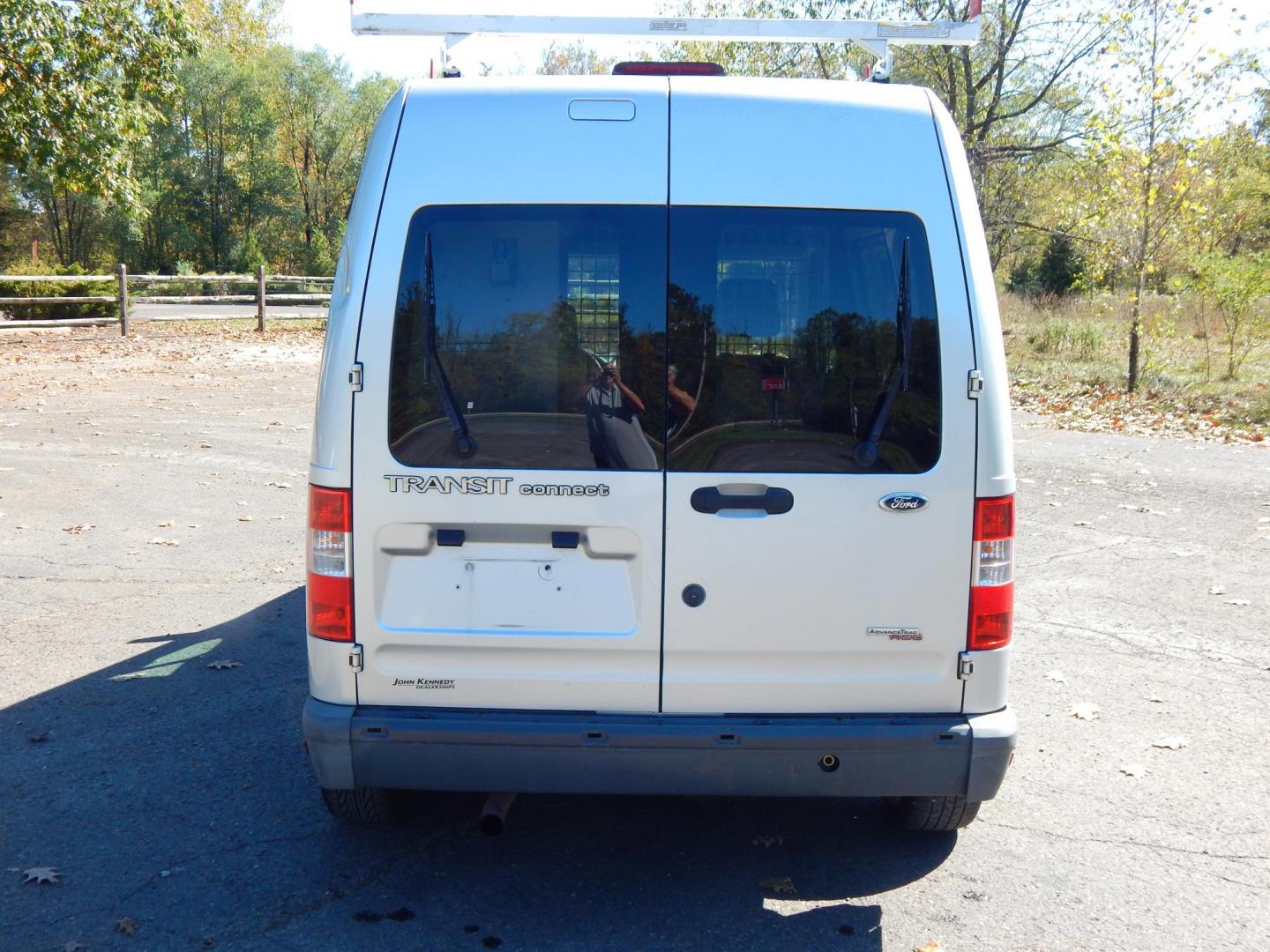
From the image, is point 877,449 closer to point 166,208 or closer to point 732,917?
point 732,917

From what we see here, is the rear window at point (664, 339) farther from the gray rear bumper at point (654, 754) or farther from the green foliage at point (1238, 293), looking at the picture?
the green foliage at point (1238, 293)

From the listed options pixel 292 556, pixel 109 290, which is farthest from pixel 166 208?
pixel 292 556

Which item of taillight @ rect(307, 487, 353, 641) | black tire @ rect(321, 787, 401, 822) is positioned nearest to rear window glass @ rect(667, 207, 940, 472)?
taillight @ rect(307, 487, 353, 641)

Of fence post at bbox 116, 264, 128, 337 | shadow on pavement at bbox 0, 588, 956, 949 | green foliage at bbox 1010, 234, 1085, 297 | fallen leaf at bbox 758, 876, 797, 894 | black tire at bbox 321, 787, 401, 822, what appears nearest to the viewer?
shadow on pavement at bbox 0, 588, 956, 949

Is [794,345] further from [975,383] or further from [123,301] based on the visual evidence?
[123,301]

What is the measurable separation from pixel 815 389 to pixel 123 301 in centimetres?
2177

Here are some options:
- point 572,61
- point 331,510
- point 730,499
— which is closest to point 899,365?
point 730,499

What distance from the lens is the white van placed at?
10.9 feet

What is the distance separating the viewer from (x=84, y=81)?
14.7 meters

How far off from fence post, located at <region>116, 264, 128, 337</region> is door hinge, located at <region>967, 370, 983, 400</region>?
2152 cm

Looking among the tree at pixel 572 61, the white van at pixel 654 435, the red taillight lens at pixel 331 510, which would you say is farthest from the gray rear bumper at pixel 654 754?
the tree at pixel 572 61

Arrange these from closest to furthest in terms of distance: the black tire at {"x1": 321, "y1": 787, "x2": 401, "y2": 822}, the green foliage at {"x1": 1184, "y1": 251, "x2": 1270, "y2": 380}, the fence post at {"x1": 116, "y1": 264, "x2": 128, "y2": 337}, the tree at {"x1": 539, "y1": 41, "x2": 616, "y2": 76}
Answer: the black tire at {"x1": 321, "y1": 787, "x2": 401, "y2": 822} → the green foliage at {"x1": 1184, "y1": 251, "x2": 1270, "y2": 380} → the fence post at {"x1": 116, "y1": 264, "x2": 128, "y2": 337} → the tree at {"x1": 539, "y1": 41, "x2": 616, "y2": 76}

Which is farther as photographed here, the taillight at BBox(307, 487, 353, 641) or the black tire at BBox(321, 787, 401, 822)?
the black tire at BBox(321, 787, 401, 822)

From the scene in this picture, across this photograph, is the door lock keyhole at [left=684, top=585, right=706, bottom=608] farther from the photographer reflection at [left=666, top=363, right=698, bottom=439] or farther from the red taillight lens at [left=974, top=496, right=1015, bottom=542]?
the red taillight lens at [left=974, top=496, right=1015, bottom=542]
